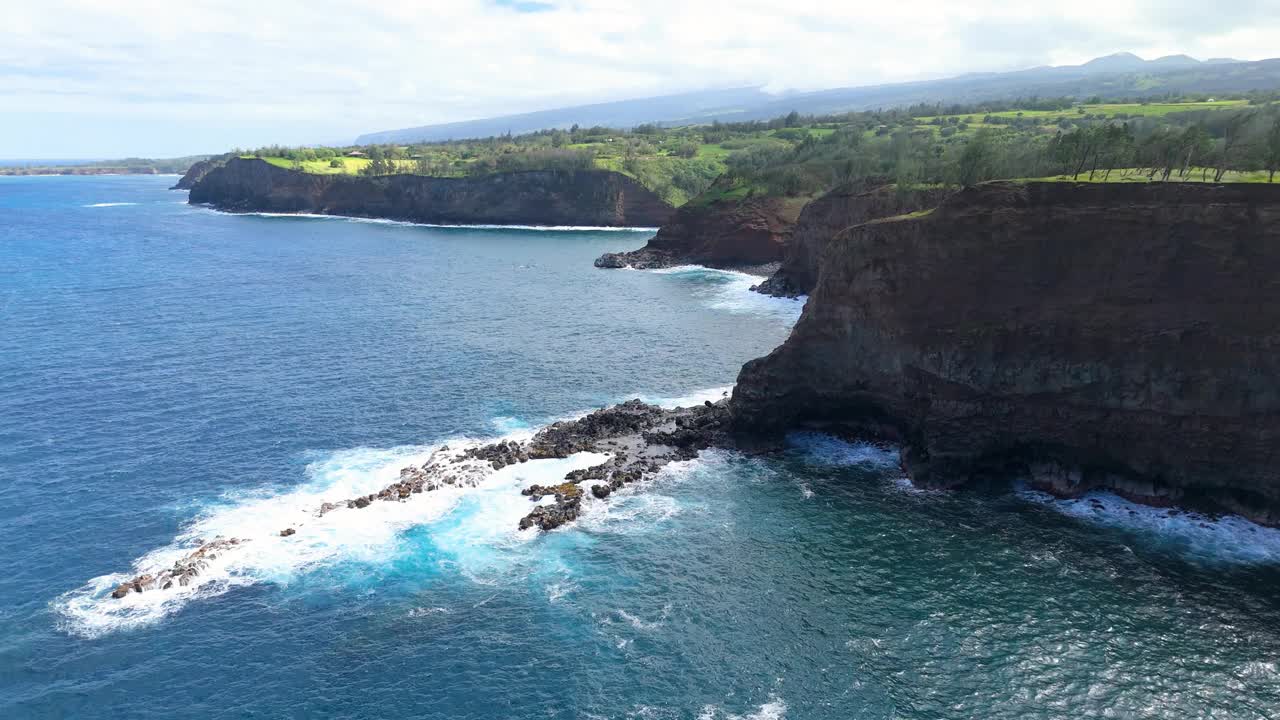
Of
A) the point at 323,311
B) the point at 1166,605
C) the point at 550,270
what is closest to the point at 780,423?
the point at 1166,605

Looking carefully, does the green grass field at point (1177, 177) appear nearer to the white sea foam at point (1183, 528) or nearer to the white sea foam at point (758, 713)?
the white sea foam at point (1183, 528)

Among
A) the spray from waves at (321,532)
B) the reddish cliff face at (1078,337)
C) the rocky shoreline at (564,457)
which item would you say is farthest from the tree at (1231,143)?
the spray from waves at (321,532)

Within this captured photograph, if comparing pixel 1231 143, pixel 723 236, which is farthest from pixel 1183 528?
pixel 723 236

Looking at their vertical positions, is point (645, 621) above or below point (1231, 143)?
below

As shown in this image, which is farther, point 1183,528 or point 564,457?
point 564,457

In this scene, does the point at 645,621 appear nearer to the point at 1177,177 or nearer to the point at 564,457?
the point at 564,457

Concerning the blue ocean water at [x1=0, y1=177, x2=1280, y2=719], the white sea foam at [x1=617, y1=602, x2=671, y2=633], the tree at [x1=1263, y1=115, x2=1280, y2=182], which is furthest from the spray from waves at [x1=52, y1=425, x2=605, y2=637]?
the tree at [x1=1263, y1=115, x2=1280, y2=182]

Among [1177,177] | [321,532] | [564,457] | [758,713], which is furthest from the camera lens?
[564,457]
